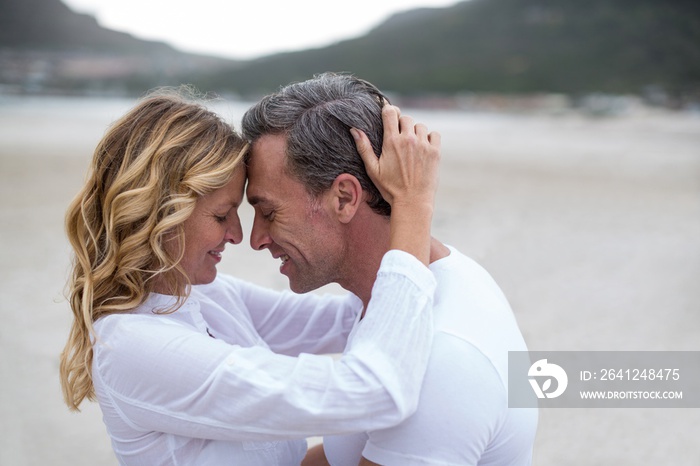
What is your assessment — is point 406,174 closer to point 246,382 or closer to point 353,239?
point 353,239

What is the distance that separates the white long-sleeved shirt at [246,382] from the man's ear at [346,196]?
1.48ft

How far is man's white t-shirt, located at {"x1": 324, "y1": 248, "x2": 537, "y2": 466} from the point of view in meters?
1.73

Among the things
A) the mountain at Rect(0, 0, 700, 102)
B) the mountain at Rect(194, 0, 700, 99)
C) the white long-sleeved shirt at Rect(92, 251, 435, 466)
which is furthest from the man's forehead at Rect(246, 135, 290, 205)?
the mountain at Rect(194, 0, 700, 99)

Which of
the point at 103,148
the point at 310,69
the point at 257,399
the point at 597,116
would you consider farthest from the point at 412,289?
the point at 310,69

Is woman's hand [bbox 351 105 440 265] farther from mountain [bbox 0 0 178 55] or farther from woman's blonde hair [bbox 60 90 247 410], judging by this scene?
mountain [bbox 0 0 178 55]

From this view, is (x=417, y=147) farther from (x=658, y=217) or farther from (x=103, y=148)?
(x=658, y=217)

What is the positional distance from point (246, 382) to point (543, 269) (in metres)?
8.73

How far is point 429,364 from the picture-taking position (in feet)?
5.81

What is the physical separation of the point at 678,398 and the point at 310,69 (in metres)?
87.5

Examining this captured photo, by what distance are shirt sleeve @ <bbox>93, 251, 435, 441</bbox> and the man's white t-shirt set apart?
0.09 meters

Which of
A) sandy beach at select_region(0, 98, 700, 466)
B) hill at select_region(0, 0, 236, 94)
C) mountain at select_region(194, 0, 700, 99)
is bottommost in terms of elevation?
sandy beach at select_region(0, 98, 700, 466)

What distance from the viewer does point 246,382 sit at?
1.65m

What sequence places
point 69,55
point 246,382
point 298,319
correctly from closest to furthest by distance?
1. point 246,382
2. point 298,319
3. point 69,55

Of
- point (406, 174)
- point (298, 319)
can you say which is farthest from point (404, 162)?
point (298, 319)
